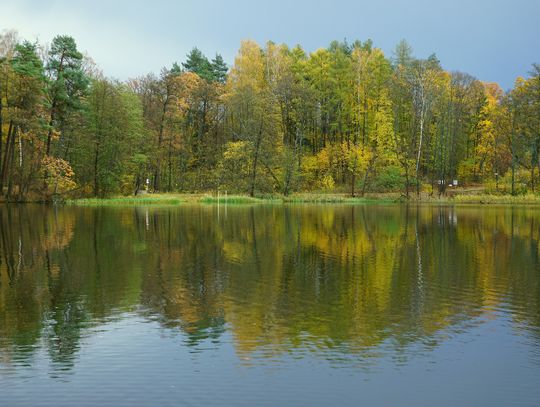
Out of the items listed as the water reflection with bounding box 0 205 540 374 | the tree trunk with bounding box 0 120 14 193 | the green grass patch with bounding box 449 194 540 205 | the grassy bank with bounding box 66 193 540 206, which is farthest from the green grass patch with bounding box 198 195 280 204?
the water reflection with bounding box 0 205 540 374

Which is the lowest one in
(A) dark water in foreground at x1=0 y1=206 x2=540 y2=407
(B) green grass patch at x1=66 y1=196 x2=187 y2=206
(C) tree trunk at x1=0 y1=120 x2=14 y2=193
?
(A) dark water in foreground at x1=0 y1=206 x2=540 y2=407

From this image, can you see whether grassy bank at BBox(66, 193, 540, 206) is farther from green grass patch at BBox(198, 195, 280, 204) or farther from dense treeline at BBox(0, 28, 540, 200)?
dense treeline at BBox(0, 28, 540, 200)

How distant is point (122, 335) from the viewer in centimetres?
1139

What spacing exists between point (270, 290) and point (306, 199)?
182 feet

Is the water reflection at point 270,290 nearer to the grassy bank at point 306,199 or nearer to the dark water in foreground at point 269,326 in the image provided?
the dark water in foreground at point 269,326

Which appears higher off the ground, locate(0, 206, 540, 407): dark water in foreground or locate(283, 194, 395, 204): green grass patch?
locate(283, 194, 395, 204): green grass patch

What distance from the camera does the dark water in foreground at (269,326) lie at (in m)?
8.48

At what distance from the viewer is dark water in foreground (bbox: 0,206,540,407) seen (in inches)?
334

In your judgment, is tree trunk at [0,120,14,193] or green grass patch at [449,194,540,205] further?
green grass patch at [449,194,540,205]

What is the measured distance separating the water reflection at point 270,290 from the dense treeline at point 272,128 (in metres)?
36.7

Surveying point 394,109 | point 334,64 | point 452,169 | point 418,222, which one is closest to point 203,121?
point 334,64

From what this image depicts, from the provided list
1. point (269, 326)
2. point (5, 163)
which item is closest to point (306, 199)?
point (5, 163)

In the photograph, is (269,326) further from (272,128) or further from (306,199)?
(272,128)

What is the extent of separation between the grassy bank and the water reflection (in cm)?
3641
